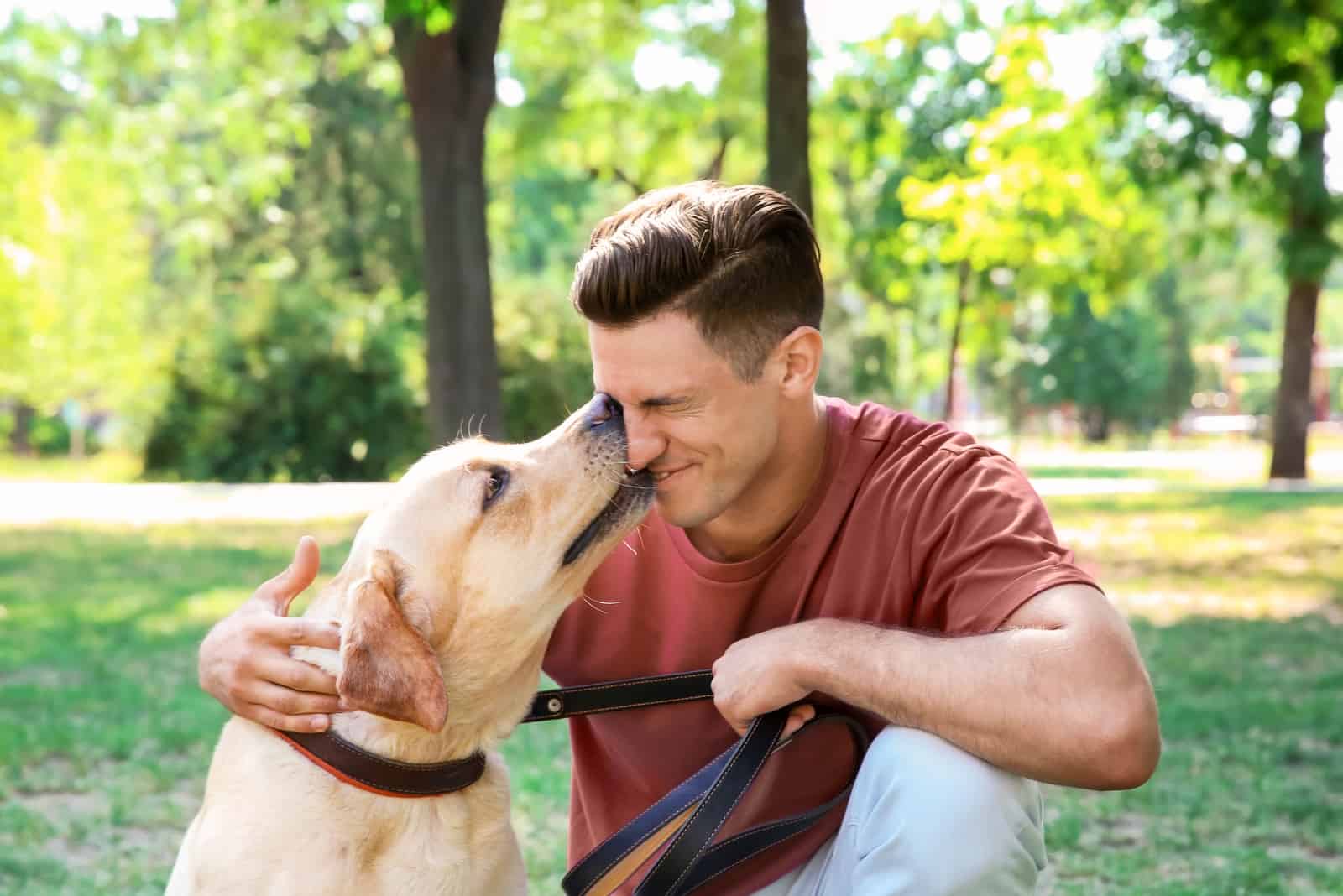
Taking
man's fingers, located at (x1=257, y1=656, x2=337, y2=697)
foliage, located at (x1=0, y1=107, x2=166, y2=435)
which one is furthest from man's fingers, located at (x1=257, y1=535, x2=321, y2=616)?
foliage, located at (x1=0, y1=107, x2=166, y2=435)

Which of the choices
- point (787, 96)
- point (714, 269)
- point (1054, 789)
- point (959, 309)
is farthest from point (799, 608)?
point (959, 309)

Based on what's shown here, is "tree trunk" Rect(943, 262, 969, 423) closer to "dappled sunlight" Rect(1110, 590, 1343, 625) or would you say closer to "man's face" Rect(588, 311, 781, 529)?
"dappled sunlight" Rect(1110, 590, 1343, 625)

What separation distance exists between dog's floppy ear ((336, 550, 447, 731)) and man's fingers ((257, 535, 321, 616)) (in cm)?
40

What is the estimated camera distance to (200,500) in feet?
54.4

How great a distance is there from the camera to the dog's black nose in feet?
9.92

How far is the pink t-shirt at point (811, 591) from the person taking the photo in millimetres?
2629

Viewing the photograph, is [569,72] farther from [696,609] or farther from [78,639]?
[696,609]

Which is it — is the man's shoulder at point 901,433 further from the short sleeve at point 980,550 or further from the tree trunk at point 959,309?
the tree trunk at point 959,309

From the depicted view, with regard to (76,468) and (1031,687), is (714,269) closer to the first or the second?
(1031,687)

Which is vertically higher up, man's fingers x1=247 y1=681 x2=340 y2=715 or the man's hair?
the man's hair

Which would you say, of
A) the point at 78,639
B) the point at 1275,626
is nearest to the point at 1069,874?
the point at 1275,626

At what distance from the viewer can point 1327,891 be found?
3.93 metres

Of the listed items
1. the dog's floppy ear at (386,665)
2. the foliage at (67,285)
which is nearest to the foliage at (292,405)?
the foliage at (67,285)

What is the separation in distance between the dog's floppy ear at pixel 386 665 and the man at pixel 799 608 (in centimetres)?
19
